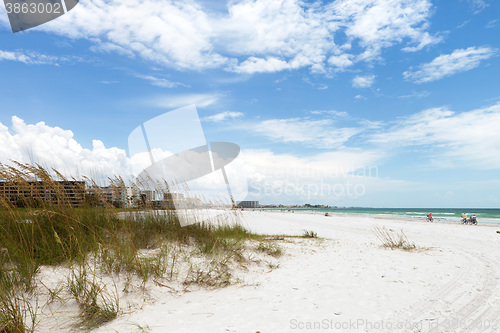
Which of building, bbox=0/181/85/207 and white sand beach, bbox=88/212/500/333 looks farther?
Result: building, bbox=0/181/85/207

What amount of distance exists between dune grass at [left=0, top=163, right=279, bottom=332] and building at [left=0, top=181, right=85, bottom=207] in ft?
0.06

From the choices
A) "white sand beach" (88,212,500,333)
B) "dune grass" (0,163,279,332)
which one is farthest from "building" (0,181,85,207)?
"white sand beach" (88,212,500,333)

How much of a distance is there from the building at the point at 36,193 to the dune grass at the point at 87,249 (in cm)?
2

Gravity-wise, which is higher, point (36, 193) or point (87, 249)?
point (36, 193)

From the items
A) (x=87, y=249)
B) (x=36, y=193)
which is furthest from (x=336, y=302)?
(x=36, y=193)

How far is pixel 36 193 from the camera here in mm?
4484

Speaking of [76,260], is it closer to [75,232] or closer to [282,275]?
[75,232]

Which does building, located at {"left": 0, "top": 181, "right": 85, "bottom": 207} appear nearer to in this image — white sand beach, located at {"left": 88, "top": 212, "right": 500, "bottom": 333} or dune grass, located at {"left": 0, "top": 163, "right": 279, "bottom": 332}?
dune grass, located at {"left": 0, "top": 163, "right": 279, "bottom": 332}

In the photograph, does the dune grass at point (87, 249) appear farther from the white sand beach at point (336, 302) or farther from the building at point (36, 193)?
the white sand beach at point (336, 302)

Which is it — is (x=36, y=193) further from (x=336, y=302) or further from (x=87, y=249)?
(x=336, y=302)

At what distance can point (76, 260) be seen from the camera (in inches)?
168

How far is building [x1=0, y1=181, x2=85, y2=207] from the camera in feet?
14.1

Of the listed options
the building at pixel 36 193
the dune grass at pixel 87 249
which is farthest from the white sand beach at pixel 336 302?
the building at pixel 36 193

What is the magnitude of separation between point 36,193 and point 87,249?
1.14m
